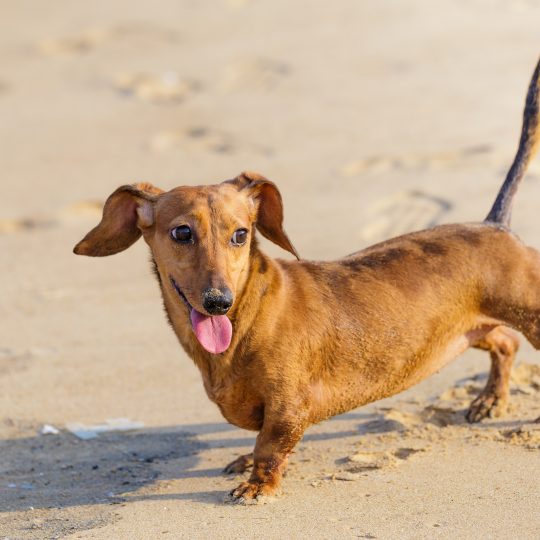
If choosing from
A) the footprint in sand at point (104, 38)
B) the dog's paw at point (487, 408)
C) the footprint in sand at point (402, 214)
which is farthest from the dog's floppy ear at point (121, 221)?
the footprint in sand at point (104, 38)

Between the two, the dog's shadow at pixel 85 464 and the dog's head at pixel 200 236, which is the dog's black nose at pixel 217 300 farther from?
the dog's shadow at pixel 85 464

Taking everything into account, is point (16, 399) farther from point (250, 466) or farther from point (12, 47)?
point (12, 47)

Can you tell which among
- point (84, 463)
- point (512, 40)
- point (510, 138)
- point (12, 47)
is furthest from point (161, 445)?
point (12, 47)

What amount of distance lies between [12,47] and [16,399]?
656cm

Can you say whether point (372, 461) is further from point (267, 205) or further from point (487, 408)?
point (267, 205)

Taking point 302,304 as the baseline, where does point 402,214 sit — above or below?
above

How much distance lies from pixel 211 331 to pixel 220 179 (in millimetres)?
4342

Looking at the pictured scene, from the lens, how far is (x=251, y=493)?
4.62 m

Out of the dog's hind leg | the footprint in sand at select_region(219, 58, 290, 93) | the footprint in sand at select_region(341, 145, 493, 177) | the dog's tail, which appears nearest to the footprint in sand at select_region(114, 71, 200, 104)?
the footprint in sand at select_region(219, 58, 290, 93)

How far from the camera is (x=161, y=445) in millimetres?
5492

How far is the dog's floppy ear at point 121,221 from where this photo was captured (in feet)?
15.8

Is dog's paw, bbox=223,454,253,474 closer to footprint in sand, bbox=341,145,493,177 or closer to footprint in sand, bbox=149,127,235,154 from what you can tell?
footprint in sand, bbox=341,145,493,177

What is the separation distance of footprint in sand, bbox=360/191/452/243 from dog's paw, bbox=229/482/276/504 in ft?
10.8

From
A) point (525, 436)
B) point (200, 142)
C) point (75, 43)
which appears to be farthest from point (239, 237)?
point (75, 43)
